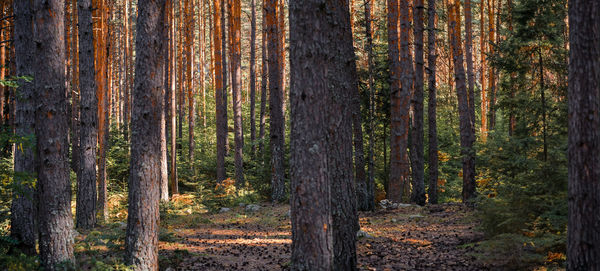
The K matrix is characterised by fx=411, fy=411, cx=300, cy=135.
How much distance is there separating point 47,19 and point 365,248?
7.36 metres

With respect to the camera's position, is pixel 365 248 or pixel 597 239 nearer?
pixel 597 239

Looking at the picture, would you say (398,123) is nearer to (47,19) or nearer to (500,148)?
(500,148)

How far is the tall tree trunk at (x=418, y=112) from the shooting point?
1409 cm

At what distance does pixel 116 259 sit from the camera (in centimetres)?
696

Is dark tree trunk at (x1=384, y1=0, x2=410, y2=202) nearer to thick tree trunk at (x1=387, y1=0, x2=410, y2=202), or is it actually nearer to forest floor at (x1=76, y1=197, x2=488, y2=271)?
thick tree trunk at (x1=387, y1=0, x2=410, y2=202)

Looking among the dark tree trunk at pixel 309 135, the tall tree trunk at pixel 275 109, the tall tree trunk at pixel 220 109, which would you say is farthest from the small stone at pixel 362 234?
the tall tree trunk at pixel 220 109

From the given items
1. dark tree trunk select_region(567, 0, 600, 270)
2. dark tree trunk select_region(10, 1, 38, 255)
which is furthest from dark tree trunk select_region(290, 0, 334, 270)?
dark tree trunk select_region(10, 1, 38, 255)

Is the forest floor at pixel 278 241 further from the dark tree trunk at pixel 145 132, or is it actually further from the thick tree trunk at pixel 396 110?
the thick tree trunk at pixel 396 110

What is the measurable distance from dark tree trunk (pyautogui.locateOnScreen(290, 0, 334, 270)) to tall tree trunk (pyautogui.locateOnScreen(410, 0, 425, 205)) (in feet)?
32.5

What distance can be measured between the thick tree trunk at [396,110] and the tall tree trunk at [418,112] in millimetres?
629

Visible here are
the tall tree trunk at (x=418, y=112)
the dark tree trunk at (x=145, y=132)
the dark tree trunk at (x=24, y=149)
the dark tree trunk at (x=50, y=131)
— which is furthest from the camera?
the tall tree trunk at (x=418, y=112)

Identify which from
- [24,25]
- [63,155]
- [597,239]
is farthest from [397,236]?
[24,25]

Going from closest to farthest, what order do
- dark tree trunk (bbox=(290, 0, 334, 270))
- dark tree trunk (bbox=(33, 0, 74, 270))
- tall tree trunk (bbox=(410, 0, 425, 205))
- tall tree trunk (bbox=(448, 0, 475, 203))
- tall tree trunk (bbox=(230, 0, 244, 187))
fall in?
→ dark tree trunk (bbox=(290, 0, 334, 270)) < dark tree trunk (bbox=(33, 0, 74, 270)) < tall tree trunk (bbox=(448, 0, 475, 203)) < tall tree trunk (bbox=(410, 0, 425, 205)) < tall tree trunk (bbox=(230, 0, 244, 187))

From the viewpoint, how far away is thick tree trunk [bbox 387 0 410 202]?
13.5 meters
